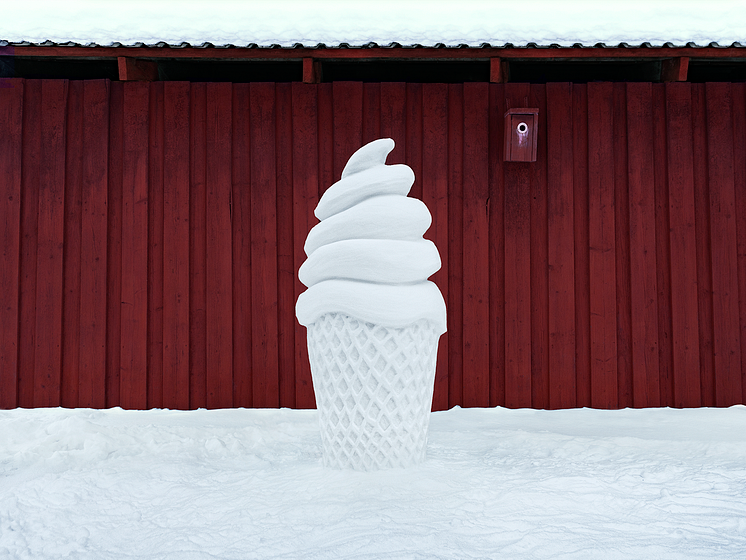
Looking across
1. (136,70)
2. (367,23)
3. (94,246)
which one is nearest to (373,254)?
(367,23)

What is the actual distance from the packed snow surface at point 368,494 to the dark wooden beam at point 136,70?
2.60 metres

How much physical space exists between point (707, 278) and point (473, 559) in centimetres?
366

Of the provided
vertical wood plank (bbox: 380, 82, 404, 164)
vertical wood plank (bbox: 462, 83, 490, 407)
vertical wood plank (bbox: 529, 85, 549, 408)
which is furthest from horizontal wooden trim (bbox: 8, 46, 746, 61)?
vertical wood plank (bbox: 529, 85, 549, 408)

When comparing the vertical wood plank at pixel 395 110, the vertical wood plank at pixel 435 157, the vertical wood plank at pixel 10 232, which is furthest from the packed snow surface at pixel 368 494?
the vertical wood plank at pixel 395 110

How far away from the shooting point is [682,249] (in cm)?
421

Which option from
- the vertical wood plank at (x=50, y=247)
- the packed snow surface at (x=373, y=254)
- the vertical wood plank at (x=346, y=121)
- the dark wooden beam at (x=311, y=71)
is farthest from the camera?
the vertical wood plank at (x=346, y=121)

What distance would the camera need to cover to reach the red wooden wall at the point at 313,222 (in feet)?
13.7

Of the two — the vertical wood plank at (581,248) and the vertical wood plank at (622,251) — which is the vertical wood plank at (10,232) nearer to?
the vertical wood plank at (581,248)

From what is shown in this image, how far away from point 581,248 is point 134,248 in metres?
3.62

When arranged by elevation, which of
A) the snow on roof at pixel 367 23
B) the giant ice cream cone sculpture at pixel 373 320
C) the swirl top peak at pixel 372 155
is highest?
the snow on roof at pixel 367 23

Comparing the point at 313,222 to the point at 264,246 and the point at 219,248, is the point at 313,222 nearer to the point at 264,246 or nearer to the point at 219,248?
the point at 264,246

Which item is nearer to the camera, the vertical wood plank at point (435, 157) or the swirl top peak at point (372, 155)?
the swirl top peak at point (372, 155)

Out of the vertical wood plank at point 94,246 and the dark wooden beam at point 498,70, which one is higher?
the dark wooden beam at point 498,70

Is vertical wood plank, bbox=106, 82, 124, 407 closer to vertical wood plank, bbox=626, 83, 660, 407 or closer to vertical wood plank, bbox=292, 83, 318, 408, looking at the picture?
vertical wood plank, bbox=292, 83, 318, 408
